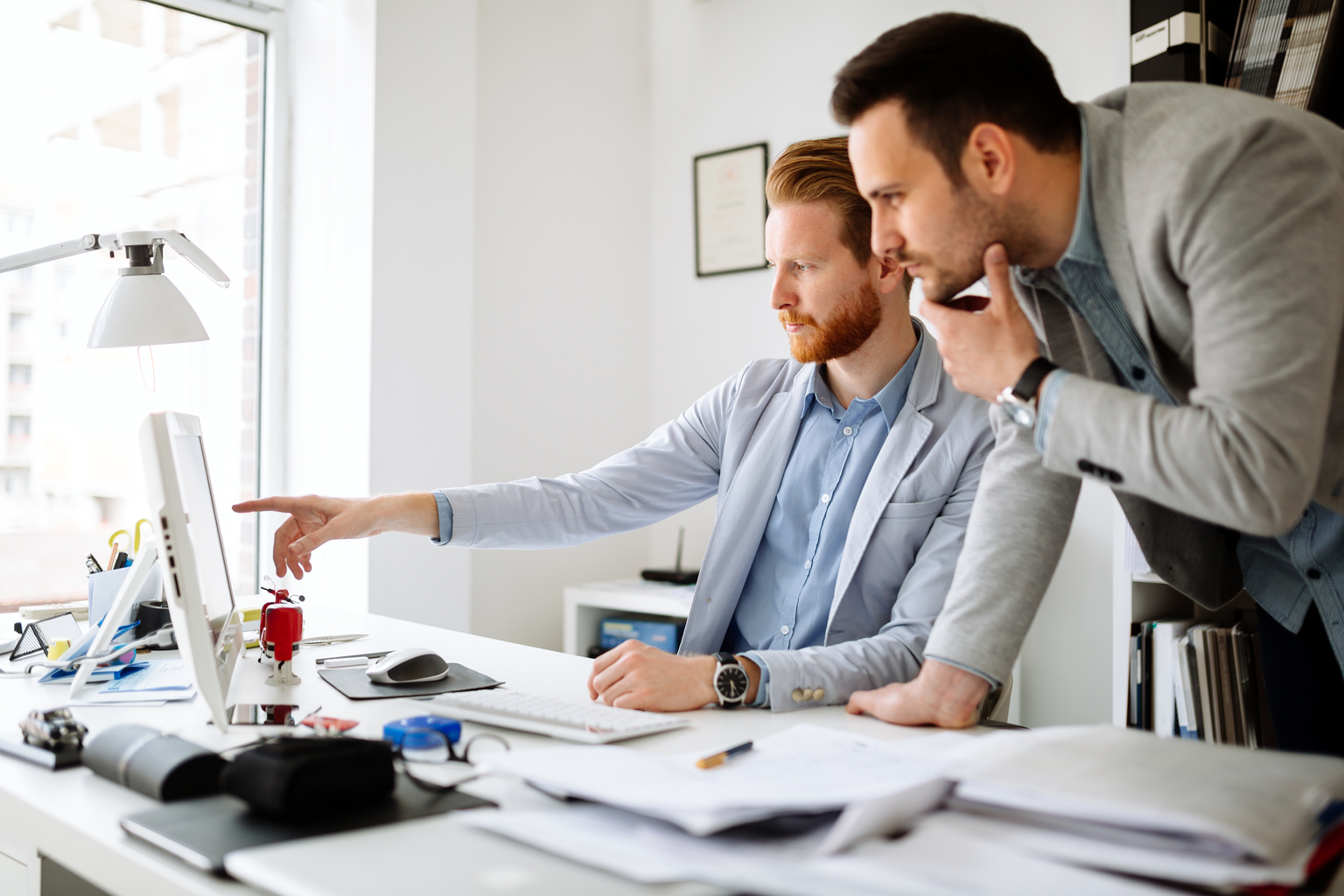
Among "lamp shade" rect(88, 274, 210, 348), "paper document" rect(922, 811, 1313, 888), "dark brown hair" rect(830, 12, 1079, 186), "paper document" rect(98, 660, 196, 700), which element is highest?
"dark brown hair" rect(830, 12, 1079, 186)

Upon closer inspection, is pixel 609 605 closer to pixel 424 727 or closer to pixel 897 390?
pixel 897 390

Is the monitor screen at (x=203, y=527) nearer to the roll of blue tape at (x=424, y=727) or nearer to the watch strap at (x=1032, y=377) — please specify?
the roll of blue tape at (x=424, y=727)

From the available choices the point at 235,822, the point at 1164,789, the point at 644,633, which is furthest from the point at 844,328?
the point at 644,633

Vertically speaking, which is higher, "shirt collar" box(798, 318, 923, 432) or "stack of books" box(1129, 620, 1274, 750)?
"shirt collar" box(798, 318, 923, 432)

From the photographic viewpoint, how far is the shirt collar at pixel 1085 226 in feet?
3.39

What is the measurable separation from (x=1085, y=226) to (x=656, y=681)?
27.2 inches

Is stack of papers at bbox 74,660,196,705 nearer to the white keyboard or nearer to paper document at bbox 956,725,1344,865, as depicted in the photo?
the white keyboard

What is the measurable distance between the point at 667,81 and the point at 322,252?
1384 mm

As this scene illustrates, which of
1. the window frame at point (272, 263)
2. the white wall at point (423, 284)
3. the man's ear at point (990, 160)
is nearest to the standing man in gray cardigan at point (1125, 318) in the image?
the man's ear at point (990, 160)

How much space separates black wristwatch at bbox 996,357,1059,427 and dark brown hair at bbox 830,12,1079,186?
22cm

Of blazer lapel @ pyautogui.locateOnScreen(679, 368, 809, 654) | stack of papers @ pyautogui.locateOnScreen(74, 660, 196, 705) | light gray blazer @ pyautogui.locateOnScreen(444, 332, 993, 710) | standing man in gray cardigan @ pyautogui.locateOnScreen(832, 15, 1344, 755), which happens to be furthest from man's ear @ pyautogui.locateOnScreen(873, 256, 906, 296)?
stack of papers @ pyautogui.locateOnScreen(74, 660, 196, 705)

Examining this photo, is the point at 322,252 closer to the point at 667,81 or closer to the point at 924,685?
the point at 667,81


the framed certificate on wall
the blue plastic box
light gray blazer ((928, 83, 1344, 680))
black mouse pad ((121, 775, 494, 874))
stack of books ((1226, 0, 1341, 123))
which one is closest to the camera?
black mouse pad ((121, 775, 494, 874))

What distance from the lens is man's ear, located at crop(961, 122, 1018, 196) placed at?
1.04 m
